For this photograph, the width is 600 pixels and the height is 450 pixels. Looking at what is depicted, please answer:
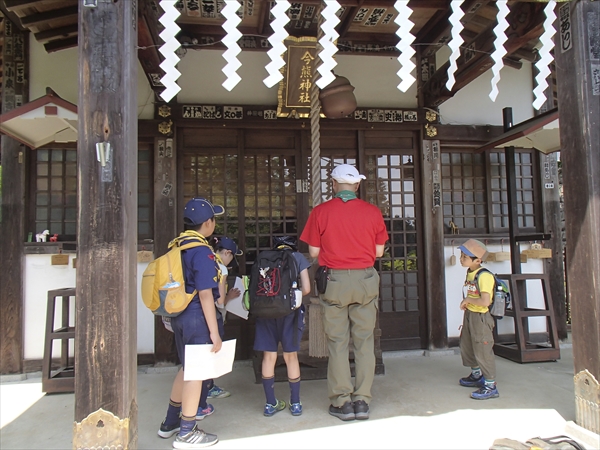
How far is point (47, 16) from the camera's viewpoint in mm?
4535

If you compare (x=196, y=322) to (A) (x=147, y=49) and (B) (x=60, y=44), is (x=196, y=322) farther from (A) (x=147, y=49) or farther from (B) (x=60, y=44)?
(B) (x=60, y=44)

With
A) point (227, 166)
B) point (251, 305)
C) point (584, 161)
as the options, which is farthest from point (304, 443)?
point (227, 166)

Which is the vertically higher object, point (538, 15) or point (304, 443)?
point (538, 15)

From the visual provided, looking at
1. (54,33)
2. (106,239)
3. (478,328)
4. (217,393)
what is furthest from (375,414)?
(54,33)

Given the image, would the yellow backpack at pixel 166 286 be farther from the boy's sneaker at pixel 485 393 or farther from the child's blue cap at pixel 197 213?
the boy's sneaker at pixel 485 393

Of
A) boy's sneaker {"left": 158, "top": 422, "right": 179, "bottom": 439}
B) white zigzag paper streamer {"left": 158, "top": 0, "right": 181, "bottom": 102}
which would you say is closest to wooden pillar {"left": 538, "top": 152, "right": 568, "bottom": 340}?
boy's sneaker {"left": 158, "top": 422, "right": 179, "bottom": 439}

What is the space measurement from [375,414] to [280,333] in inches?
43.2

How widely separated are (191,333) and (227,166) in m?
3.01

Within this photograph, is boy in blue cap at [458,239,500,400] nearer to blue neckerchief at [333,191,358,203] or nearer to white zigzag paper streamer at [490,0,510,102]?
blue neckerchief at [333,191,358,203]

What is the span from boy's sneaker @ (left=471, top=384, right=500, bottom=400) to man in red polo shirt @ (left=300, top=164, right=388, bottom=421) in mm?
1149

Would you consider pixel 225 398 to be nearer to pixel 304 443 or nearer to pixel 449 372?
pixel 304 443

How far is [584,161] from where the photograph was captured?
351 cm

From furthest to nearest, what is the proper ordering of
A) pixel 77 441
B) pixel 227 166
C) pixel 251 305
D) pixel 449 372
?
pixel 227 166, pixel 449 372, pixel 251 305, pixel 77 441

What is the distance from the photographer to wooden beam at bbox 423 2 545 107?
14.7 ft
